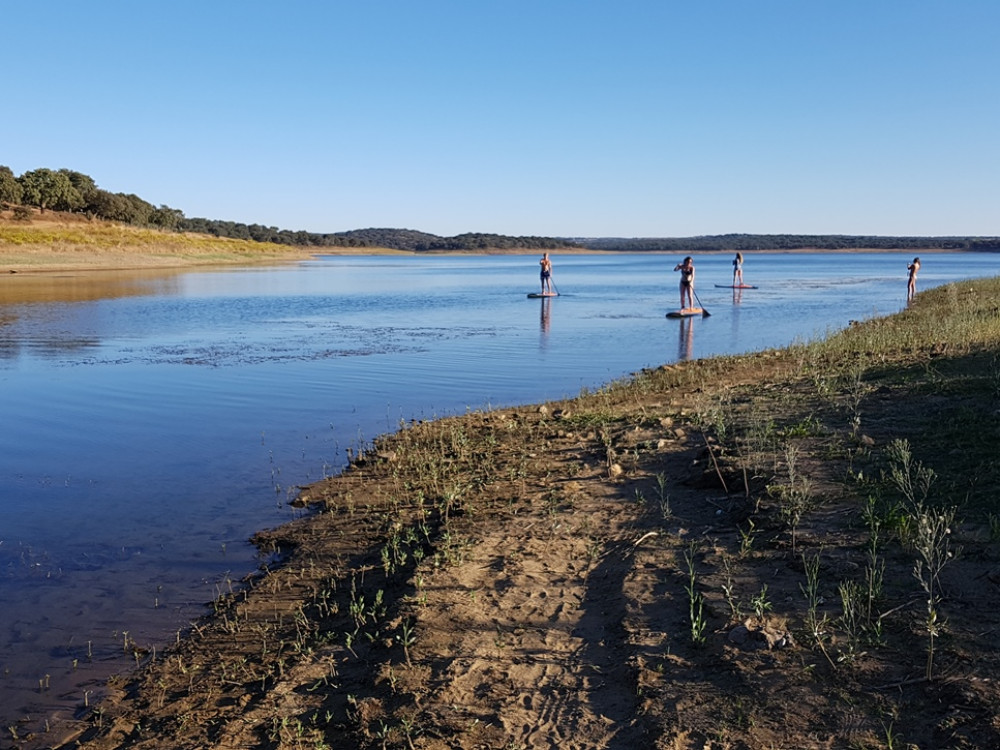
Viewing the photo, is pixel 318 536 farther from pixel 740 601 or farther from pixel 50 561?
pixel 740 601

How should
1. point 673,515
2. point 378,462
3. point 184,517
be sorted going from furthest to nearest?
point 378,462 < point 184,517 < point 673,515

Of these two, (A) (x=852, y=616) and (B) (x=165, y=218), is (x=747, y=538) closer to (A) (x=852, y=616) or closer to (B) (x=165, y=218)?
(A) (x=852, y=616)

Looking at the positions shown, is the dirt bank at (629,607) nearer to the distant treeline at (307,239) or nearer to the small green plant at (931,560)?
the small green plant at (931,560)

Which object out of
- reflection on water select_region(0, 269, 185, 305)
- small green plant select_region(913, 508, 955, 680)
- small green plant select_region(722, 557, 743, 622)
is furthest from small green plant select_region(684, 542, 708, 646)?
reflection on water select_region(0, 269, 185, 305)

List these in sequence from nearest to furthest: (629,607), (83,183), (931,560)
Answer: (931,560), (629,607), (83,183)

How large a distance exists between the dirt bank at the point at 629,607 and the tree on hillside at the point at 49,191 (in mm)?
83768

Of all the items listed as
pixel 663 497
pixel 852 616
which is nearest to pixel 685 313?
pixel 663 497

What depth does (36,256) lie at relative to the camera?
54.6m

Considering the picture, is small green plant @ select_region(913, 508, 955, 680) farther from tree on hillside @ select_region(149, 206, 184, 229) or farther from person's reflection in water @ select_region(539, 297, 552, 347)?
tree on hillside @ select_region(149, 206, 184, 229)

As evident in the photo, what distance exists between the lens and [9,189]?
74.2 meters

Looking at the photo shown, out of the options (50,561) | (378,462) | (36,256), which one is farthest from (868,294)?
(36,256)

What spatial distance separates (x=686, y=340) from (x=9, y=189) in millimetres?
74399

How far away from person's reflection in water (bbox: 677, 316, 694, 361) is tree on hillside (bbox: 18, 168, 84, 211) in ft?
241

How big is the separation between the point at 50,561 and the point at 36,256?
56040mm
